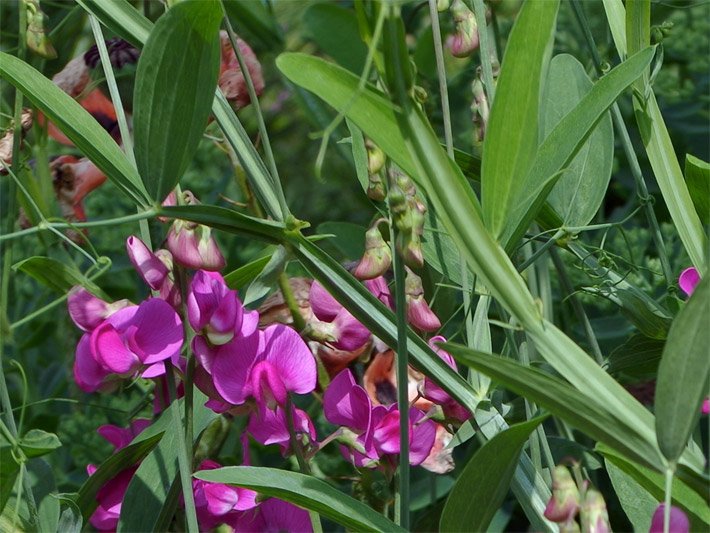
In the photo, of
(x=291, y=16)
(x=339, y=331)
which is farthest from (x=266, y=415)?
(x=291, y=16)

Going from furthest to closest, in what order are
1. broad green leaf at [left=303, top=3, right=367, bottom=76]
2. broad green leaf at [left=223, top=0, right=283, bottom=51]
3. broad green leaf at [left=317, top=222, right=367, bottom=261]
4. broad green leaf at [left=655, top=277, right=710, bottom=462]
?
broad green leaf at [left=303, top=3, right=367, bottom=76] < broad green leaf at [left=223, top=0, right=283, bottom=51] < broad green leaf at [left=317, top=222, right=367, bottom=261] < broad green leaf at [left=655, top=277, right=710, bottom=462]

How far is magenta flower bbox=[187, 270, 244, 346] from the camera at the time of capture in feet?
1.85

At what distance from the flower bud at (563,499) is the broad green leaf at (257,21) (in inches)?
26.6

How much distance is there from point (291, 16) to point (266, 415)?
1.20m

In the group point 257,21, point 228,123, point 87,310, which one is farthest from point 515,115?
point 257,21

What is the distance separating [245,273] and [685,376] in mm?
299

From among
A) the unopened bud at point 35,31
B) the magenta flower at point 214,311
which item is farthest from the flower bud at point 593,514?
the unopened bud at point 35,31

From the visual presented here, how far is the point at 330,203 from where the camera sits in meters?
2.16

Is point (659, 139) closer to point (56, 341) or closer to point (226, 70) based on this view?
point (226, 70)

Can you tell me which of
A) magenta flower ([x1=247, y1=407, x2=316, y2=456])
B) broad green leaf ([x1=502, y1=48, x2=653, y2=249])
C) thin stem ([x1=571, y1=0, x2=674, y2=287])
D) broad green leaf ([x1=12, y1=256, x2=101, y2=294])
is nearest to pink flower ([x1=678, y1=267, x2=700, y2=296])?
thin stem ([x1=571, y1=0, x2=674, y2=287])

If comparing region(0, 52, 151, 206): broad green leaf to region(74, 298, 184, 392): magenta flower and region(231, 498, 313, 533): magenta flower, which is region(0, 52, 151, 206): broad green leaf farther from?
region(231, 498, 313, 533): magenta flower

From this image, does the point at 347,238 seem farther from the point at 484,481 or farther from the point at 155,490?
the point at 484,481

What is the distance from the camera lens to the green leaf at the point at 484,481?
0.45 m

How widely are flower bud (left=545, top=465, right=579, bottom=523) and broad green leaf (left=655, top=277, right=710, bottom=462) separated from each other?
0.15ft
